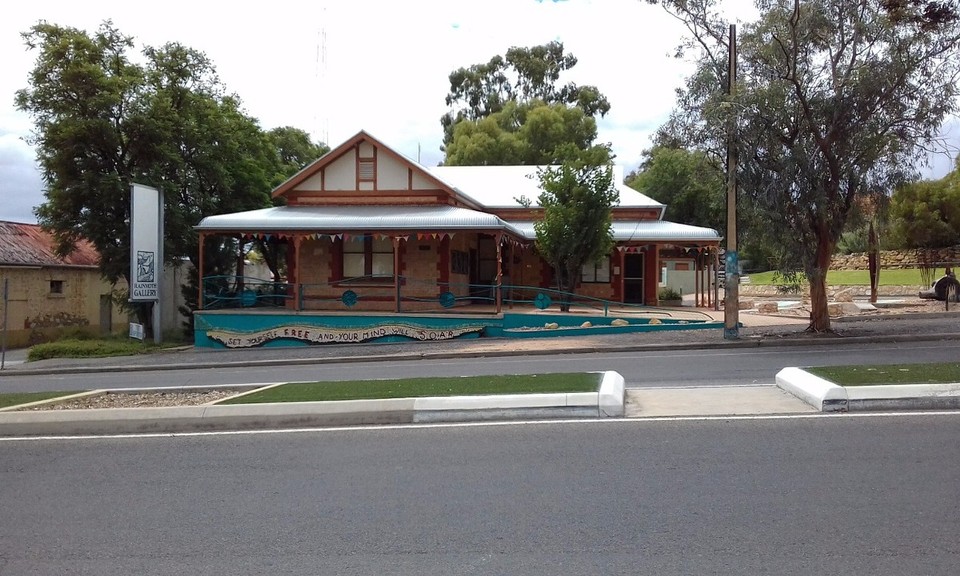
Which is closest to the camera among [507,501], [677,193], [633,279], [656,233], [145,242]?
[507,501]

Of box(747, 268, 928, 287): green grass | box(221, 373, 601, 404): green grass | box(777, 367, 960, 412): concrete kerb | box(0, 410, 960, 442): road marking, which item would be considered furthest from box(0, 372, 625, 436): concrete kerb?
box(747, 268, 928, 287): green grass

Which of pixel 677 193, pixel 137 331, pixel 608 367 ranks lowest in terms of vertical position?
pixel 608 367

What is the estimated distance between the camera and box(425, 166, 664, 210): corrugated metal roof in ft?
97.3

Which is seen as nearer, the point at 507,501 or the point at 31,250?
the point at 507,501

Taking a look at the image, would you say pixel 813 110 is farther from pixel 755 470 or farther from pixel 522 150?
pixel 522 150

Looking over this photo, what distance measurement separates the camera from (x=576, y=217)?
2367 centimetres

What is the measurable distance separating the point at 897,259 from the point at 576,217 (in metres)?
26.5

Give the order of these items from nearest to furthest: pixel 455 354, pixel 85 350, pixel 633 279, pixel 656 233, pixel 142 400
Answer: pixel 142 400, pixel 455 354, pixel 85 350, pixel 656 233, pixel 633 279

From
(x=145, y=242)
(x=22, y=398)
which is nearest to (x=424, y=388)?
(x=22, y=398)

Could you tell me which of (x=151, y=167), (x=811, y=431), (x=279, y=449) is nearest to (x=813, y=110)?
(x=811, y=431)

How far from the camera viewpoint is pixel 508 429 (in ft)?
29.5

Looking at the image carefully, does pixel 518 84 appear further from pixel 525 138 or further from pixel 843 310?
pixel 843 310

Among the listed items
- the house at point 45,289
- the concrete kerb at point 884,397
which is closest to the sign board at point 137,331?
the house at point 45,289

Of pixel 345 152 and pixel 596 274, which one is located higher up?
pixel 345 152
